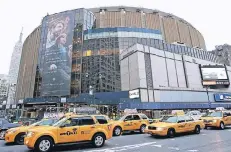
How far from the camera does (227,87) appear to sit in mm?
54562

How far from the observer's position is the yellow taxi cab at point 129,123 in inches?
563

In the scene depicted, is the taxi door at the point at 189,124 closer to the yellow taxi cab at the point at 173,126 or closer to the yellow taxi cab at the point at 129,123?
the yellow taxi cab at the point at 173,126

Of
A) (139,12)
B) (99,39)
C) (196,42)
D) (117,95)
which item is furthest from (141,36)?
(196,42)

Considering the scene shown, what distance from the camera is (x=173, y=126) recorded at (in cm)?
1246

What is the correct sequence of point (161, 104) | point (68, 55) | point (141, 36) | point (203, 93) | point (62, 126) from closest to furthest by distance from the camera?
point (62, 126)
point (161, 104)
point (203, 93)
point (68, 55)
point (141, 36)

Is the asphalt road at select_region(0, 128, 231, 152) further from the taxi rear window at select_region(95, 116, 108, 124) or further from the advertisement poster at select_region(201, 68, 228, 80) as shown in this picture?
the advertisement poster at select_region(201, 68, 228, 80)

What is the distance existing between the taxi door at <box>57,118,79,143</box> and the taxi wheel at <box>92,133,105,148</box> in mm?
993

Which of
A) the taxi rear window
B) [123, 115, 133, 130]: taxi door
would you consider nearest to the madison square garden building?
[123, 115, 133, 130]: taxi door

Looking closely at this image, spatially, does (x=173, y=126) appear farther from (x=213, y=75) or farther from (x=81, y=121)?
(x=213, y=75)

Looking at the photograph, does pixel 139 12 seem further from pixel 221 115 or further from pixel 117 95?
pixel 221 115

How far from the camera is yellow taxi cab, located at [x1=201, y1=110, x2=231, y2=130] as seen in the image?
16188mm

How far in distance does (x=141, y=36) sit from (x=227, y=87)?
30.8 m

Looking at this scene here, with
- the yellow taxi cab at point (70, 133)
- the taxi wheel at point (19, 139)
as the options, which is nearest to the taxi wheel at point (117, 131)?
the yellow taxi cab at point (70, 133)

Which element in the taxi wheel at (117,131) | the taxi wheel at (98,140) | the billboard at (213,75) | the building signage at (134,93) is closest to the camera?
the taxi wheel at (98,140)
